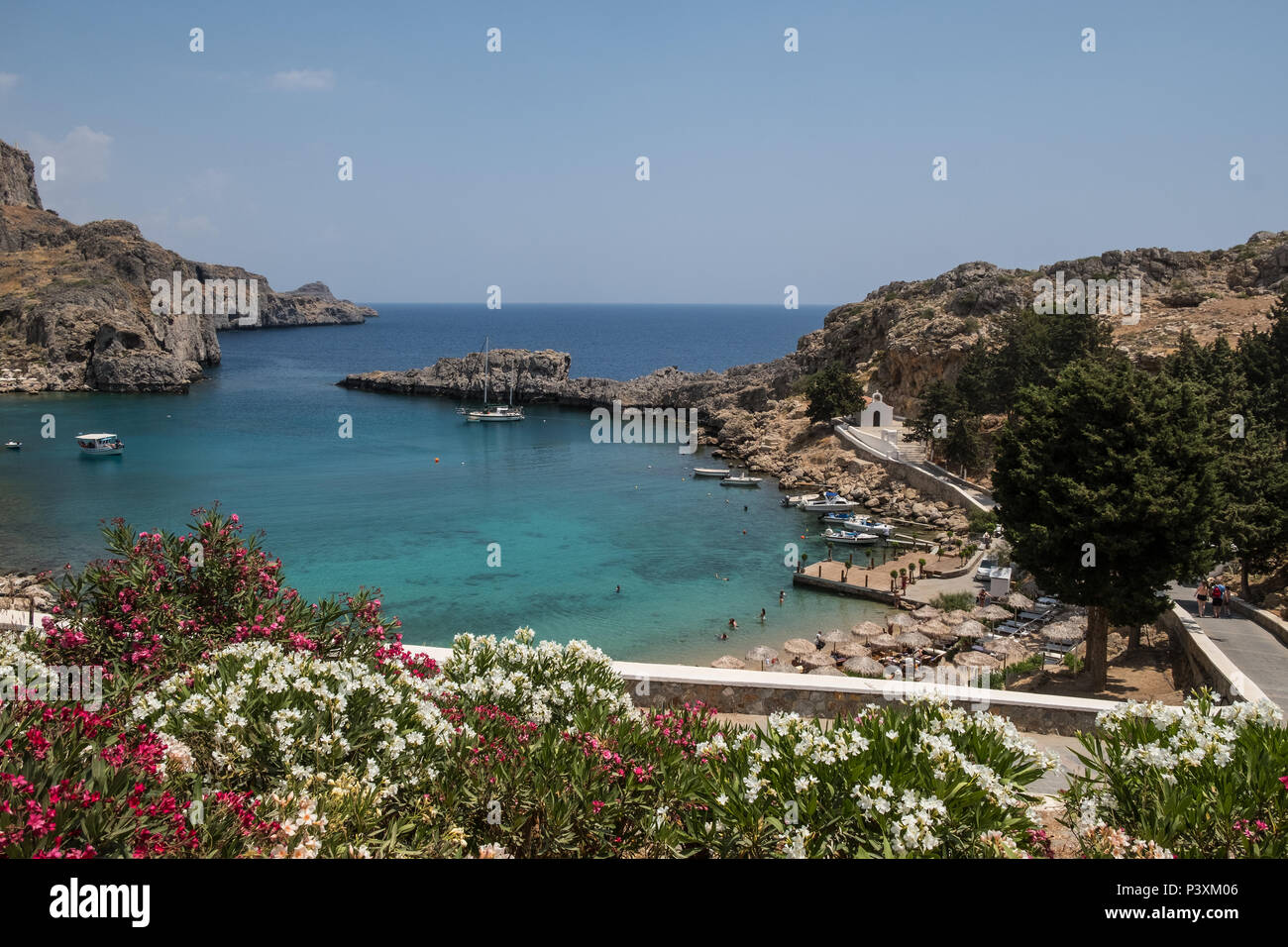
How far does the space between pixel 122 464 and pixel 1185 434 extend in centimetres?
5659

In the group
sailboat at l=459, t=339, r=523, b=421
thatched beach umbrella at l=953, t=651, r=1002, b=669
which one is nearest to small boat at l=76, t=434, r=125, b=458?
sailboat at l=459, t=339, r=523, b=421

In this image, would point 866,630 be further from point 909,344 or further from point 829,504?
point 909,344

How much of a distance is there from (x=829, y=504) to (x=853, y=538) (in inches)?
254

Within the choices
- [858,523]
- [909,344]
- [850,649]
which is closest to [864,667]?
[850,649]

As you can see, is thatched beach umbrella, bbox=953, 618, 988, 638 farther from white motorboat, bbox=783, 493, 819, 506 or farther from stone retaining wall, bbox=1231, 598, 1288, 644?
white motorboat, bbox=783, 493, 819, 506
